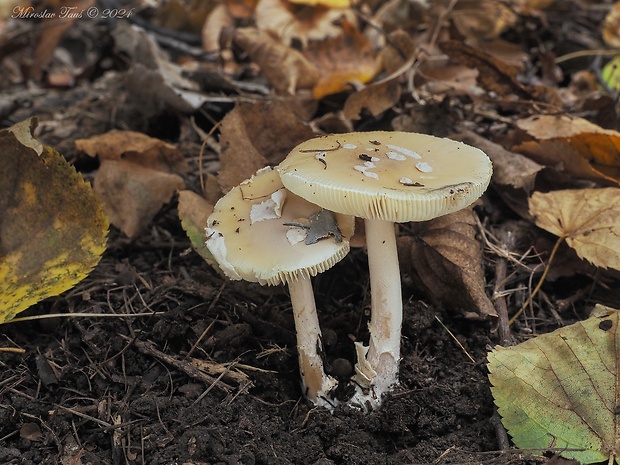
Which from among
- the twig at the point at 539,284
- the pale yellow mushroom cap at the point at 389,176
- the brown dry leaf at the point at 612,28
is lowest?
the brown dry leaf at the point at 612,28

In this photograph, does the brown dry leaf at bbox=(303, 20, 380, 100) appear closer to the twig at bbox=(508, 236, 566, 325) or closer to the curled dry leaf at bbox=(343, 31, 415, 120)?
the curled dry leaf at bbox=(343, 31, 415, 120)

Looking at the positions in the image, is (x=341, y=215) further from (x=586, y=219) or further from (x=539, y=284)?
(x=586, y=219)

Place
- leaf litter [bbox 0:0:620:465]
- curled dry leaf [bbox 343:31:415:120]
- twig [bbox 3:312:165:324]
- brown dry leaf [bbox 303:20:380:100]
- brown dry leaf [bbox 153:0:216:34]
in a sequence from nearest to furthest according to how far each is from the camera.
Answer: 1. leaf litter [bbox 0:0:620:465]
2. twig [bbox 3:312:165:324]
3. curled dry leaf [bbox 343:31:415:120]
4. brown dry leaf [bbox 303:20:380:100]
5. brown dry leaf [bbox 153:0:216:34]

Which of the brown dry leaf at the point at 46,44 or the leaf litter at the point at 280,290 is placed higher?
the brown dry leaf at the point at 46,44

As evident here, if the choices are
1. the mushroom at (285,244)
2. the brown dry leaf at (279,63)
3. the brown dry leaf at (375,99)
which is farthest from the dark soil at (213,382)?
the brown dry leaf at (279,63)

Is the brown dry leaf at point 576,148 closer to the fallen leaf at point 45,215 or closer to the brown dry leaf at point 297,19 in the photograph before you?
the fallen leaf at point 45,215

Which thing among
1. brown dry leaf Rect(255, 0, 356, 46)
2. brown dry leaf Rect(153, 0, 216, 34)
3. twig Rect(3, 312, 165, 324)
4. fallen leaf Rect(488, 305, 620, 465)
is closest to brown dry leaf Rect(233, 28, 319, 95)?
brown dry leaf Rect(255, 0, 356, 46)
